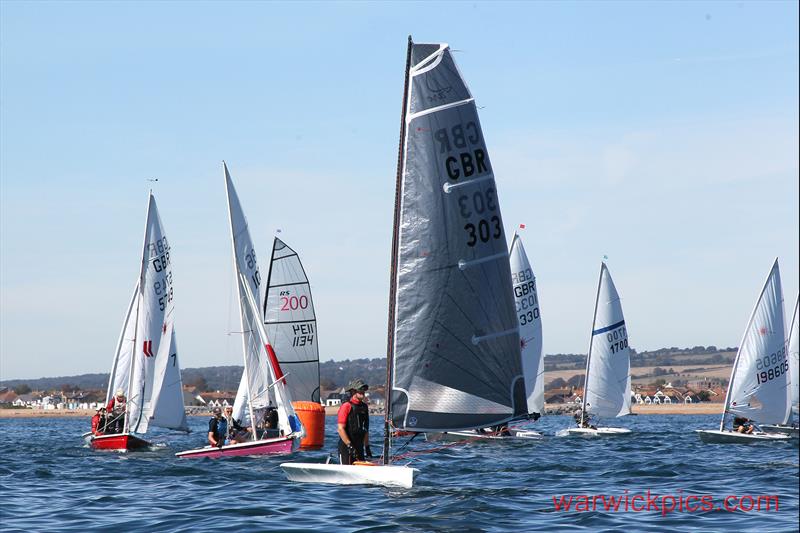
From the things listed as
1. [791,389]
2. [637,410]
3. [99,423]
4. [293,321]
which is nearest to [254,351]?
[99,423]

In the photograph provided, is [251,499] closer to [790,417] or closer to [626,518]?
[626,518]

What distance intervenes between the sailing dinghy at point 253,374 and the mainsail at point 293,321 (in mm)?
4160

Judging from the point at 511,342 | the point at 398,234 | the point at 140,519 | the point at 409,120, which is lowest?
the point at 140,519

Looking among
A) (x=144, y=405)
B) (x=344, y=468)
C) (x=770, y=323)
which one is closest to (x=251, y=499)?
(x=344, y=468)

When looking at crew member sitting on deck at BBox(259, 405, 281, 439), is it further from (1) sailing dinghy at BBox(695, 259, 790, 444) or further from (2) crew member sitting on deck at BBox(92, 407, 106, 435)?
(1) sailing dinghy at BBox(695, 259, 790, 444)

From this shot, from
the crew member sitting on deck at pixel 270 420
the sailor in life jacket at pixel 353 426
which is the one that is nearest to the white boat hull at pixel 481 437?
the crew member sitting on deck at pixel 270 420

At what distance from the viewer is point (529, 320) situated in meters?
51.0

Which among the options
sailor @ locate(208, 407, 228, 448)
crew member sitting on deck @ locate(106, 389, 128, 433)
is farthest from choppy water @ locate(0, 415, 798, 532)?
crew member sitting on deck @ locate(106, 389, 128, 433)

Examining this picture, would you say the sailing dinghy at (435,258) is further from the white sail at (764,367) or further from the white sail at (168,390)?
the white sail at (764,367)

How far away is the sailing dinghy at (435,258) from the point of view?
19344 mm

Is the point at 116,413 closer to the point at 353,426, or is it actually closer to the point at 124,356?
the point at 124,356

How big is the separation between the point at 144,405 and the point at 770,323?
81.5ft

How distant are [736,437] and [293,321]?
58.9 feet

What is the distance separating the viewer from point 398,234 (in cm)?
1931
